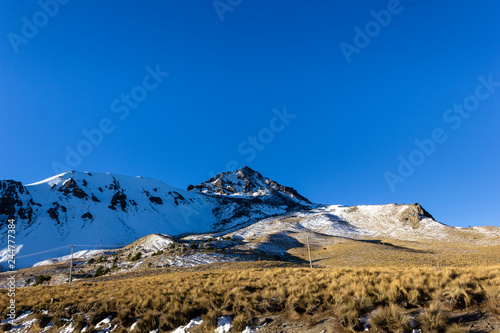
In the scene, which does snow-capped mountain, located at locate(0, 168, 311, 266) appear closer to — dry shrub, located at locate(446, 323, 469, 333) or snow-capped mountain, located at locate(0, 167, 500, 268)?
snow-capped mountain, located at locate(0, 167, 500, 268)

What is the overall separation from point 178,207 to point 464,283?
18993cm

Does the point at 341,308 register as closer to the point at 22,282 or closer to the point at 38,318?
the point at 38,318

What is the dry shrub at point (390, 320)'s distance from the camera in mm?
6080

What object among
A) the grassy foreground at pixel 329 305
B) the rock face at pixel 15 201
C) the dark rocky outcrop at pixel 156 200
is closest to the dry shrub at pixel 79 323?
the grassy foreground at pixel 329 305

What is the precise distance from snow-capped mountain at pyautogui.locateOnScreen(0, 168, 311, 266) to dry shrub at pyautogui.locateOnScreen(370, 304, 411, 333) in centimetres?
12398

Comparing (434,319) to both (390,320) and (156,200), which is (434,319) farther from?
(156,200)

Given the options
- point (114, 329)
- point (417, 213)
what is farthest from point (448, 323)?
point (417, 213)

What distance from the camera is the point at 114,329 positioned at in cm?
991

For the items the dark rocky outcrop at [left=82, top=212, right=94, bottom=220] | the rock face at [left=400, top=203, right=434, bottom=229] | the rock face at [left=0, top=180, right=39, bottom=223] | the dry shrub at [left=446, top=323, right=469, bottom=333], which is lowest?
the dry shrub at [left=446, top=323, right=469, bottom=333]

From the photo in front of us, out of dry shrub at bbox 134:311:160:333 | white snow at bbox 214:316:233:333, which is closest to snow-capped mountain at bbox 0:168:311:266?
dry shrub at bbox 134:311:160:333

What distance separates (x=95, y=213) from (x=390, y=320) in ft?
548

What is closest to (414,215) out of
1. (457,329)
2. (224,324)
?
(457,329)

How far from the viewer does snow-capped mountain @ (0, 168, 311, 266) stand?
11797cm

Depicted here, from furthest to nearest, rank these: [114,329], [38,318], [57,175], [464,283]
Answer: [57,175] → [38,318] → [114,329] → [464,283]
